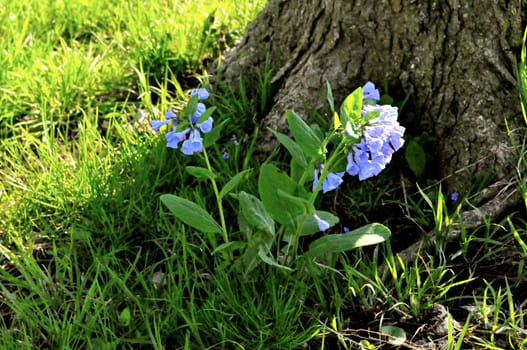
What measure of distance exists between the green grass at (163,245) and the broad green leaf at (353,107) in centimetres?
43

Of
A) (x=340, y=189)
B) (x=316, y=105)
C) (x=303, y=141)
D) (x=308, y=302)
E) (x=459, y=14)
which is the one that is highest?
(x=459, y=14)

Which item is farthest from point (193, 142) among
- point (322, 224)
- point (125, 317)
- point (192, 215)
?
point (125, 317)

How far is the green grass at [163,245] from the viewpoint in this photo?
188 cm

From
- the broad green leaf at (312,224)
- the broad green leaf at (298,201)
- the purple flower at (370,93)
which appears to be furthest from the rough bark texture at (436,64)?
the broad green leaf at (298,201)

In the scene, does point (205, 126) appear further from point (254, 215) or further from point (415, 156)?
point (415, 156)

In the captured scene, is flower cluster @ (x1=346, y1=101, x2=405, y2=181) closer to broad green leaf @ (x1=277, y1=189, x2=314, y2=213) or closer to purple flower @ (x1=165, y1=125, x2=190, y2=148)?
broad green leaf @ (x1=277, y1=189, x2=314, y2=213)

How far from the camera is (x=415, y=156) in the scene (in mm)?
2252

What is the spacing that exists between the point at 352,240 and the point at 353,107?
38 centimetres

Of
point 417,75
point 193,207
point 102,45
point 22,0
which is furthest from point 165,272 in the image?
point 22,0

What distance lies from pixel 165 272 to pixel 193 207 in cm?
29

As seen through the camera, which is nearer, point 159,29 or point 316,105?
point 316,105

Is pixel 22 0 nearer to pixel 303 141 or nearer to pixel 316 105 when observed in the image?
pixel 316 105

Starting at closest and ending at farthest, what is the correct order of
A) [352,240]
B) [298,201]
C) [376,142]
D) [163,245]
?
[376,142]
[298,201]
[352,240]
[163,245]

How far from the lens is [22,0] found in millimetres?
3393
